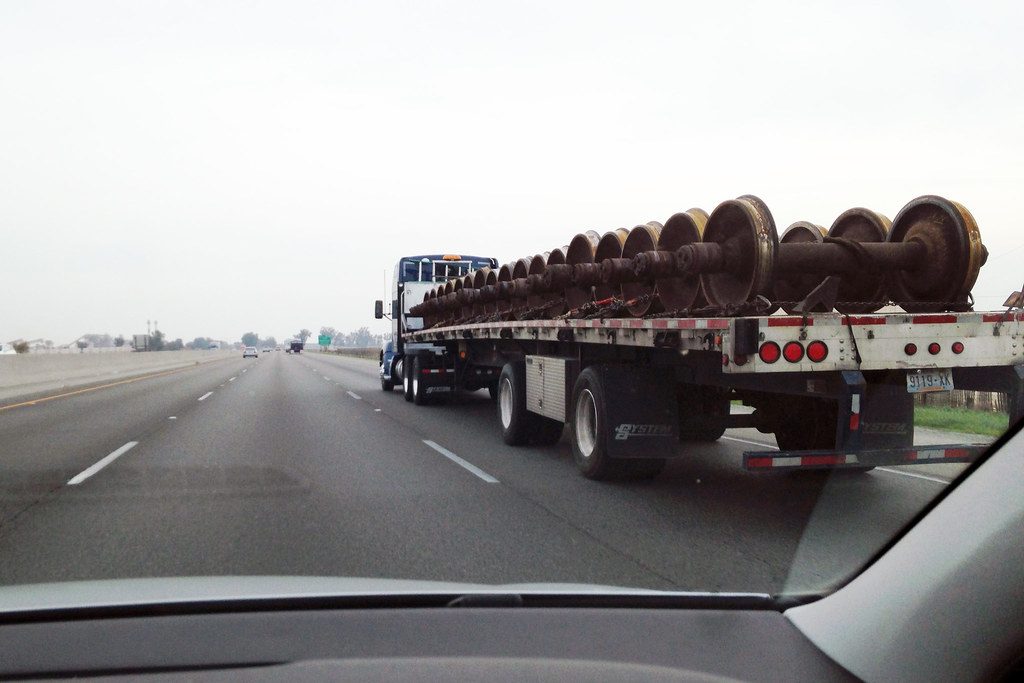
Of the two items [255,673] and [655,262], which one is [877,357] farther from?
[255,673]

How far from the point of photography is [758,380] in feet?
21.2

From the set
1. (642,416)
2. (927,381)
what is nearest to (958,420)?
(642,416)

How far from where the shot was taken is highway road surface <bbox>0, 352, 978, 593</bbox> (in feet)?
17.4

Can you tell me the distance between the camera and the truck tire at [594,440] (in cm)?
816

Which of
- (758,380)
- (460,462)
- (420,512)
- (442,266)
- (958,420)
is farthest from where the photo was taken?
(442,266)

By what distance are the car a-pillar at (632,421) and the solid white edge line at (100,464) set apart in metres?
5.07

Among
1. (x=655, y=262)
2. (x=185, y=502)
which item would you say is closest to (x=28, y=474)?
(x=185, y=502)

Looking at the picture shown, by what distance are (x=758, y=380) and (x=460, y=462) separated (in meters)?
4.31

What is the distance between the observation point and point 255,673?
2156mm

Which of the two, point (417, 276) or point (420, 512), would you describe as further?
point (417, 276)

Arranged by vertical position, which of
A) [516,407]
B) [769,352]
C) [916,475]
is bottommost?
[916,475]

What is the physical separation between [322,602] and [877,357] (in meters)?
4.82

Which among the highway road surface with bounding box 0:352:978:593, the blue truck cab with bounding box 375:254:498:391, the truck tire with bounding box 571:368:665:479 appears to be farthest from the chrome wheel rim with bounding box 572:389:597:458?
the blue truck cab with bounding box 375:254:498:391

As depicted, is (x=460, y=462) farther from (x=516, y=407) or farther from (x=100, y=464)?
(x=100, y=464)
